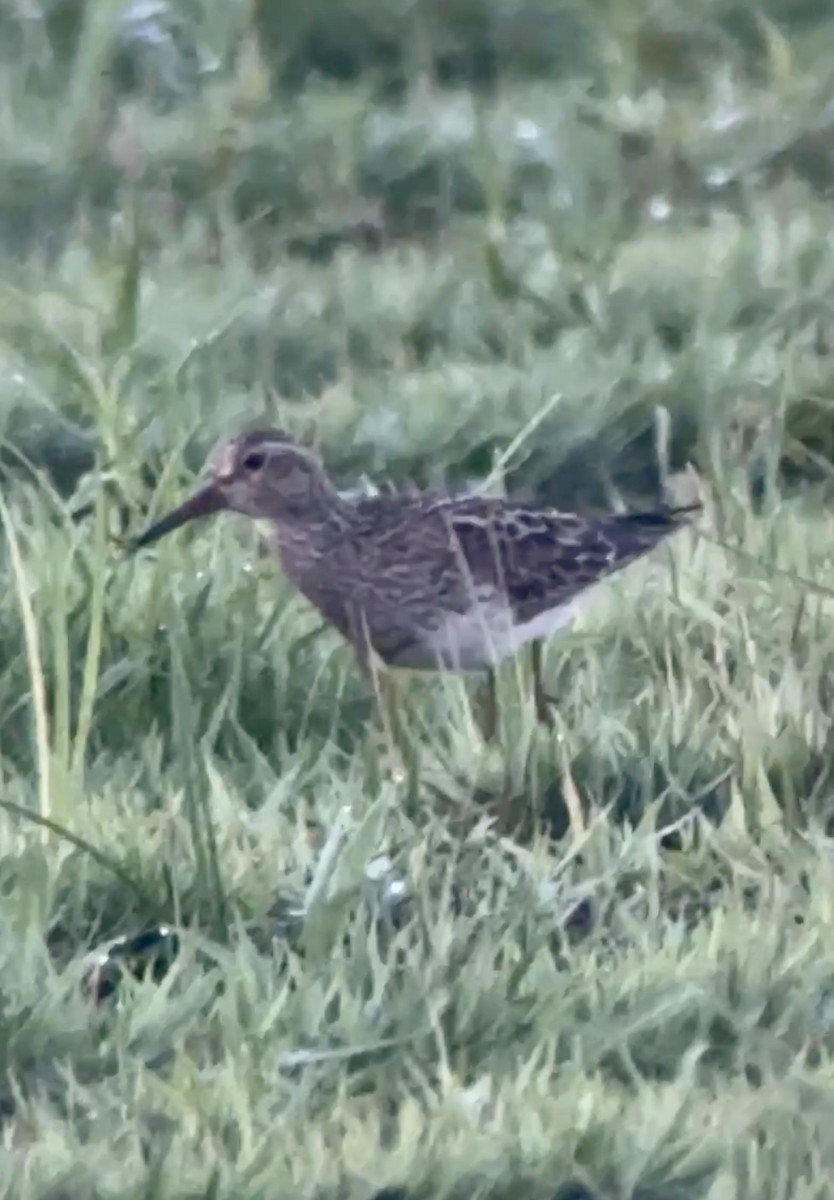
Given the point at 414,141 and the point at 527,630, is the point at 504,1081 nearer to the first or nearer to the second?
the point at 527,630

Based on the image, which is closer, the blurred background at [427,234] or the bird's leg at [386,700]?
the bird's leg at [386,700]

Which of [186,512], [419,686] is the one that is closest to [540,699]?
[419,686]

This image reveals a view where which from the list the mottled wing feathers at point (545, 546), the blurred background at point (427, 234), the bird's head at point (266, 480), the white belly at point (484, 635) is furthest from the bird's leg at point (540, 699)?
the blurred background at point (427, 234)

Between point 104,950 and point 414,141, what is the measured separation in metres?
5.23

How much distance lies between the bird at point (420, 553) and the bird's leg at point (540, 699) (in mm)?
69

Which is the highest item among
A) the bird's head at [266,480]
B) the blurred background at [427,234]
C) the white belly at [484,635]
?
the bird's head at [266,480]

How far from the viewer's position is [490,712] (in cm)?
479

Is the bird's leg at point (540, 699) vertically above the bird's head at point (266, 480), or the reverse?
the bird's head at point (266, 480)

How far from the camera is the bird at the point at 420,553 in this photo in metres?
5.07

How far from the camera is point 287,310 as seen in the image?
24.6 ft

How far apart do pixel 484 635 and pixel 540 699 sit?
23cm

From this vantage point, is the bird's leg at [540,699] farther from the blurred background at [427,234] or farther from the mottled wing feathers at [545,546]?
the blurred background at [427,234]

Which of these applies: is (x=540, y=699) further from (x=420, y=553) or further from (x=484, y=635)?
(x=420, y=553)

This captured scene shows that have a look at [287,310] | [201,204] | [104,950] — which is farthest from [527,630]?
[201,204]
